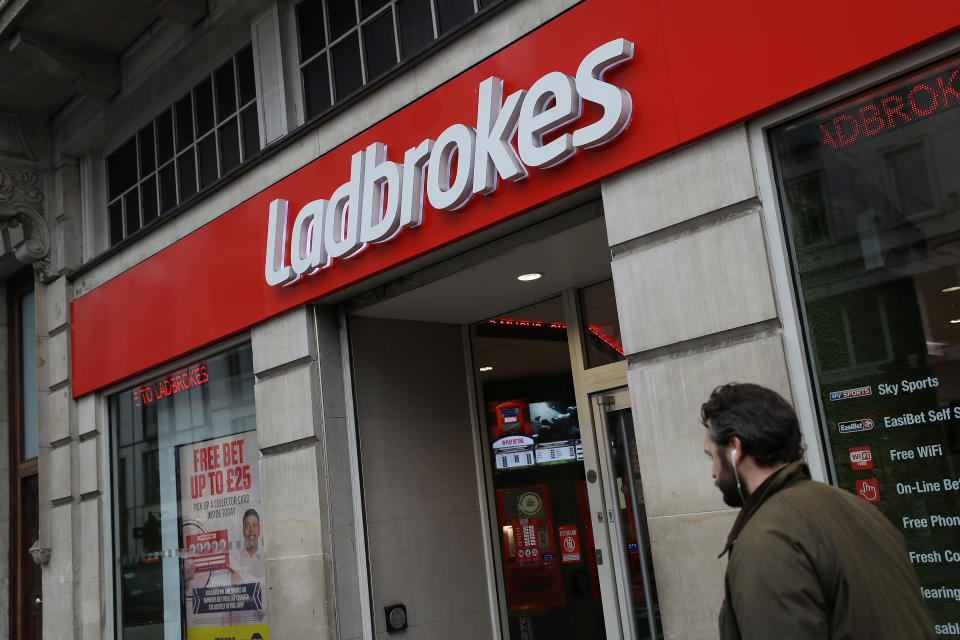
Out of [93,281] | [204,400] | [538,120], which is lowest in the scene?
[204,400]

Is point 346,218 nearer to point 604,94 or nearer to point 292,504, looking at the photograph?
point 292,504

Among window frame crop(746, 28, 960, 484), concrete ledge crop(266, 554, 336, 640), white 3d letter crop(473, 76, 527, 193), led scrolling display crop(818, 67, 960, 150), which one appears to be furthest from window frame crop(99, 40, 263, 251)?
led scrolling display crop(818, 67, 960, 150)

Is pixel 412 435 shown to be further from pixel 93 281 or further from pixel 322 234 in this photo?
pixel 93 281

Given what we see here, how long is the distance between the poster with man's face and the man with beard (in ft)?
20.9

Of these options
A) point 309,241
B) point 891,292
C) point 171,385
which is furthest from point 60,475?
point 891,292

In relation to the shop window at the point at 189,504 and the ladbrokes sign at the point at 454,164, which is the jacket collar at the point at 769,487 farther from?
the shop window at the point at 189,504

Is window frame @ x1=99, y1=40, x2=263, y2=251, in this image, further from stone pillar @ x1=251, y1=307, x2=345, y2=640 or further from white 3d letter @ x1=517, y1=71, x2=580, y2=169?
white 3d letter @ x1=517, y1=71, x2=580, y2=169

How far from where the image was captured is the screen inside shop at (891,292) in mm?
4113

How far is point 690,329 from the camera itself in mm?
4918

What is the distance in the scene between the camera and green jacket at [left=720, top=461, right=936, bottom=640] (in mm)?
2156

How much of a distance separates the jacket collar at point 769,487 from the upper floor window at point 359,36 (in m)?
4.74

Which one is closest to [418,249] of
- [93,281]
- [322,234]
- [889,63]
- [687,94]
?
[322,234]

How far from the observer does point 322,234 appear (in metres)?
7.21

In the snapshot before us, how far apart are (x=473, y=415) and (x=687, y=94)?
172 inches
